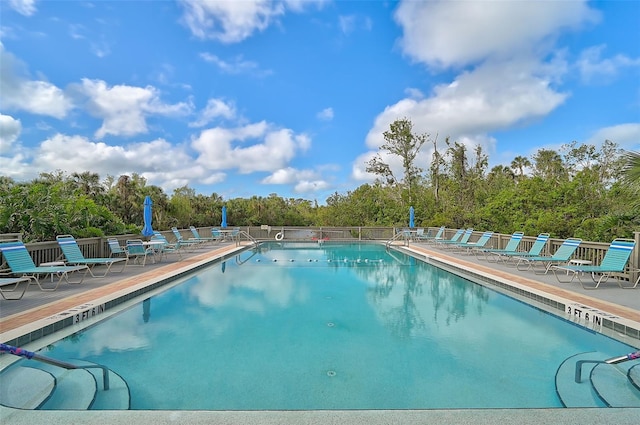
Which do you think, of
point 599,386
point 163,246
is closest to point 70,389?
point 599,386

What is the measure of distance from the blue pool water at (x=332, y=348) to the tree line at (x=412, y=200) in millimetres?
4254

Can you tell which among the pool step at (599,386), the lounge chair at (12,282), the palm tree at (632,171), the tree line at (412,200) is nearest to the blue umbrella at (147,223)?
the tree line at (412,200)

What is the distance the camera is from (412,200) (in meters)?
23.2

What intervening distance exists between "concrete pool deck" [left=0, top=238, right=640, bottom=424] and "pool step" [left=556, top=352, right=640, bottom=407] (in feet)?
1.19

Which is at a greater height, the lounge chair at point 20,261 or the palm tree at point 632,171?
the palm tree at point 632,171

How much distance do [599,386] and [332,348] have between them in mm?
2475

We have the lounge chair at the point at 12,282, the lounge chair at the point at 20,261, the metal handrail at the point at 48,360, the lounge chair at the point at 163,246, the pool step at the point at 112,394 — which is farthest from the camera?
the lounge chair at the point at 163,246

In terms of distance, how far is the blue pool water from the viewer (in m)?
3.01

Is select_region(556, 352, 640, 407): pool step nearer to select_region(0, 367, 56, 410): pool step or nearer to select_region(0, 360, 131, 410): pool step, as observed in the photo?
select_region(0, 360, 131, 410): pool step

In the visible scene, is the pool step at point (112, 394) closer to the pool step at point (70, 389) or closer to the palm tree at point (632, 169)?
the pool step at point (70, 389)

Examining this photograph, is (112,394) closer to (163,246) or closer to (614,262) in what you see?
(614,262)

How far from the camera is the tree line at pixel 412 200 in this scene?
848cm

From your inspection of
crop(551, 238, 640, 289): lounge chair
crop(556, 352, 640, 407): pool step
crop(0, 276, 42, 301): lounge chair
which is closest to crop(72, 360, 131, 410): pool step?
crop(0, 276, 42, 301): lounge chair

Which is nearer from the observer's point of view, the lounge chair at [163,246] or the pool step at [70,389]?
the pool step at [70,389]
